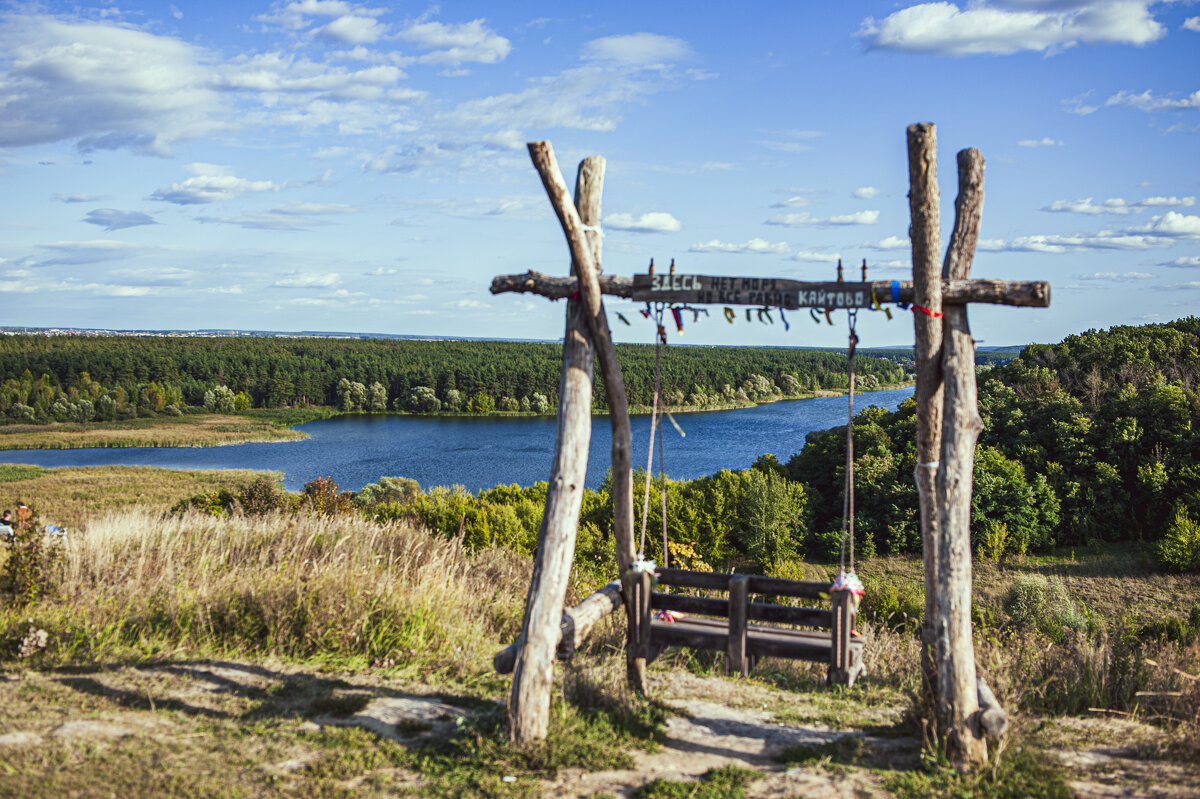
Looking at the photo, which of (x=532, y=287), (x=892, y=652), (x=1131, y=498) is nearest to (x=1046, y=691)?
(x=892, y=652)

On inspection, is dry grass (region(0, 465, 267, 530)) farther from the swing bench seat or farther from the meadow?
the swing bench seat

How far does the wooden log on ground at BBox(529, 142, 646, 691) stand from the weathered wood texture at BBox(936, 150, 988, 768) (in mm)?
1942

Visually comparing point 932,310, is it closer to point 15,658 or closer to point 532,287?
point 532,287

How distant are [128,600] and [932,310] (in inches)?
252

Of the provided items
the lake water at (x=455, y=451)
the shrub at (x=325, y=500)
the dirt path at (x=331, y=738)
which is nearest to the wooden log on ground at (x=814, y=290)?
the dirt path at (x=331, y=738)

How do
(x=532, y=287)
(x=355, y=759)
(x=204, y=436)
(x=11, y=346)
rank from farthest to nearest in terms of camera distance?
(x=11, y=346) → (x=204, y=436) → (x=532, y=287) → (x=355, y=759)

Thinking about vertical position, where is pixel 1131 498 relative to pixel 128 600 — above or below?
below

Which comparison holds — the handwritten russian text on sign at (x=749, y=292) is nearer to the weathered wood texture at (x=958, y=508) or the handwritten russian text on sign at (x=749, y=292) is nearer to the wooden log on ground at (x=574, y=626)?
the weathered wood texture at (x=958, y=508)

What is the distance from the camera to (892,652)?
7945 mm

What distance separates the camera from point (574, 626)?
5691 mm

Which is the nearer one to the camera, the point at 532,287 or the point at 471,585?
the point at 532,287

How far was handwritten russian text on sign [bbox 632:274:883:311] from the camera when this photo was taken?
17.9ft

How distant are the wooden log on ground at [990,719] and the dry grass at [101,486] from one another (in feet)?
116

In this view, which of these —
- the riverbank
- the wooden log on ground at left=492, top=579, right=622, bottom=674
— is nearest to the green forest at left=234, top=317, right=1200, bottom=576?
the wooden log on ground at left=492, top=579, right=622, bottom=674
